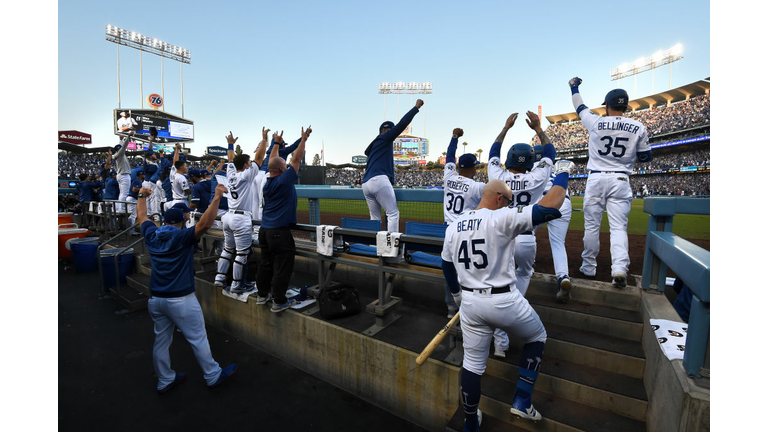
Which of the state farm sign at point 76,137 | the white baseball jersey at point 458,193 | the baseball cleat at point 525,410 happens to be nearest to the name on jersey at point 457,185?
the white baseball jersey at point 458,193

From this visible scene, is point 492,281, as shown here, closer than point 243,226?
Yes

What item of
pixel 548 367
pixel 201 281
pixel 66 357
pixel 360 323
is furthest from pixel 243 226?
pixel 548 367

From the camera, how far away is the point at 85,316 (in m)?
6.31

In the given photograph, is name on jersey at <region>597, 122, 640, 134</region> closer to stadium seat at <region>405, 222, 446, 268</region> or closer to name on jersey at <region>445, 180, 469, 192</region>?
Result: name on jersey at <region>445, 180, 469, 192</region>

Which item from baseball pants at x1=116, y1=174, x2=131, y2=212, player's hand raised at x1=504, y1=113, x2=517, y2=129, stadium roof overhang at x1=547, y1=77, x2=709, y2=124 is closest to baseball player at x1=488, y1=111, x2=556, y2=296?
player's hand raised at x1=504, y1=113, x2=517, y2=129

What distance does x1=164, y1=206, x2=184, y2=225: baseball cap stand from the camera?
13.5ft

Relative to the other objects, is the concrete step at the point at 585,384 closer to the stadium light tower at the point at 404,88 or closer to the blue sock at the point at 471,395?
the blue sock at the point at 471,395

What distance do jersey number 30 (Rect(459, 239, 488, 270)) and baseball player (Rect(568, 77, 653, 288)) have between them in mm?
2233

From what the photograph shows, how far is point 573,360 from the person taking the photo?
330 cm

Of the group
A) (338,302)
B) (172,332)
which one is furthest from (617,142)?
(172,332)

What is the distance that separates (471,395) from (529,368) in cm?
52

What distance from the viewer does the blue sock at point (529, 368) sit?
2.72 meters

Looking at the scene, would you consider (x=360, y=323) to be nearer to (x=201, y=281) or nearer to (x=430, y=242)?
(x=430, y=242)

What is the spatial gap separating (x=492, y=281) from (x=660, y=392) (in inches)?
53.4
